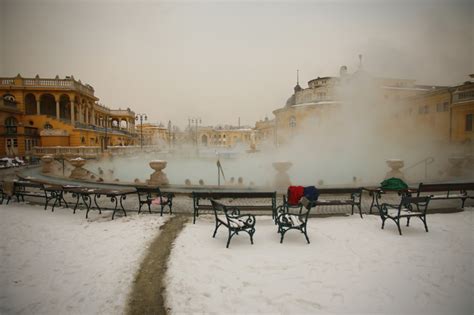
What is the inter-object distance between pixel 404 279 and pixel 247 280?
Result: 7.26ft

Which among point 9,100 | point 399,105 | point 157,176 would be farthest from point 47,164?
point 399,105

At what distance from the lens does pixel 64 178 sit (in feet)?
35.8

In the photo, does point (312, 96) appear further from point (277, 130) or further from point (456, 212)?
point (456, 212)

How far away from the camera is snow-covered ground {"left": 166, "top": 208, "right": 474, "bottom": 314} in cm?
284

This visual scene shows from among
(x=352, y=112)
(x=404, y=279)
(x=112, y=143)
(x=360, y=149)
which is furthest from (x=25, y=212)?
(x=112, y=143)

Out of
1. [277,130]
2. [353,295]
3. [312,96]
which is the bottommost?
[353,295]

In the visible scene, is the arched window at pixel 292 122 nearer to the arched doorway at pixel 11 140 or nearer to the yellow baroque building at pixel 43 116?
the yellow baroque building at pixel 43 116

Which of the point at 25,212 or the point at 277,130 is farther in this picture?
the point at 277,130

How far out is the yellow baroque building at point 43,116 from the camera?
77.8 feet

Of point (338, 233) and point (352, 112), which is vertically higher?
point (352, 112)

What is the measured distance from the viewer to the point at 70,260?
3.88 metres

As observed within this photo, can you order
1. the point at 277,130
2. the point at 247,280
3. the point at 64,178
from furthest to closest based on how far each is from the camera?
the point at 277,130 < the point at 64,178 < the point at 247,280

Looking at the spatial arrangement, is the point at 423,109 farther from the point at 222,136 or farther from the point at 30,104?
the point at 222,136

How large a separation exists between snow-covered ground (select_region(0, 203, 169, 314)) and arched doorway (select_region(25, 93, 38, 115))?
104ft
